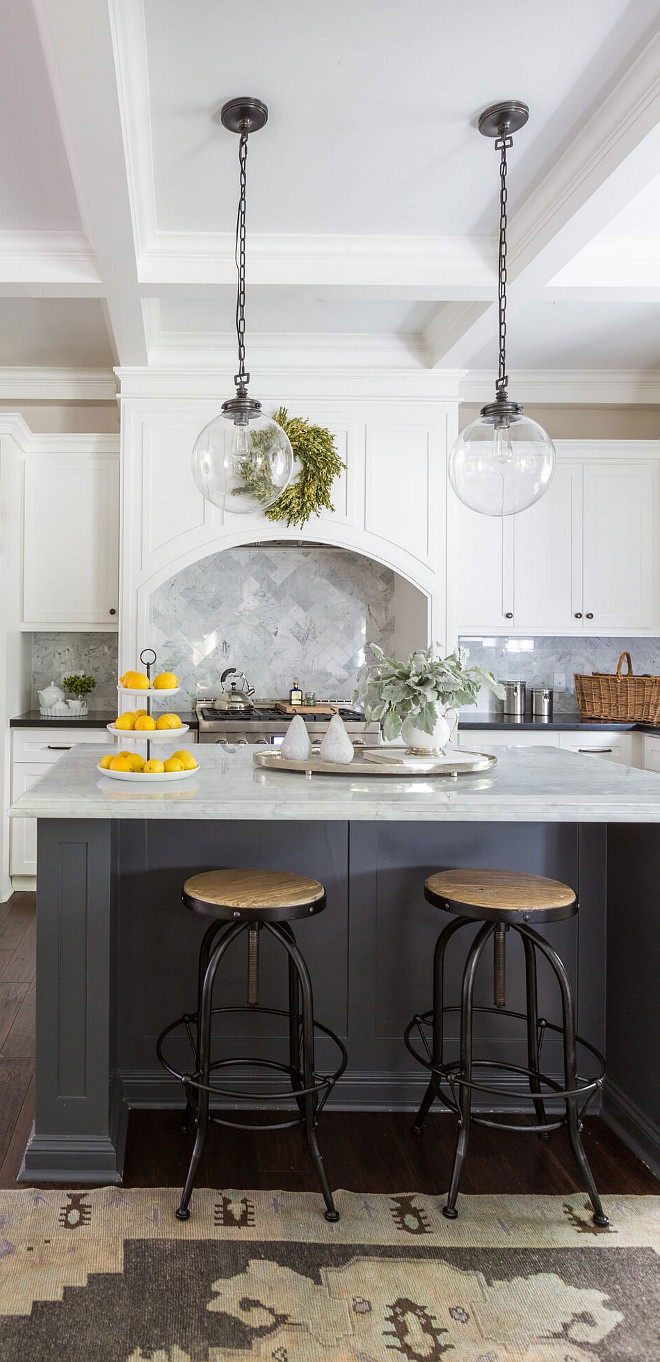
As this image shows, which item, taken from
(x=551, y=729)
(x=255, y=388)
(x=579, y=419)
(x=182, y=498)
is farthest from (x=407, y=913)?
(x=579, y=419)

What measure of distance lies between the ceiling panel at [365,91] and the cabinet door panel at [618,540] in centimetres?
200

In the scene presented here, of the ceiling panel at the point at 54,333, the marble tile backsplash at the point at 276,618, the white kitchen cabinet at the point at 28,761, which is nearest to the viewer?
the ceiling panel at the point at 54,333

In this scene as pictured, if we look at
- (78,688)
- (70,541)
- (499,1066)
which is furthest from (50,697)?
(499,1066)

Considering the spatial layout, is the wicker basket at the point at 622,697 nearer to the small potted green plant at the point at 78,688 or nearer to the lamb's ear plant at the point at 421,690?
the lamb's ear plant at the point at 421,690

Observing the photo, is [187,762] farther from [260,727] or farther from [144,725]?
[260,727]

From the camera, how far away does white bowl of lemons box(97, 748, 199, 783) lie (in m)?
2.24

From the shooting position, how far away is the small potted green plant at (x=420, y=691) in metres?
2.49

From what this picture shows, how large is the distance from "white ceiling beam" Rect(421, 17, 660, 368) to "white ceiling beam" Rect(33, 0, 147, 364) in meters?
1.42

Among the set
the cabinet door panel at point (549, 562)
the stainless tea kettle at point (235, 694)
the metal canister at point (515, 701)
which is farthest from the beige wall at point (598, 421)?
the stainless tea kettle at point (235, 694)

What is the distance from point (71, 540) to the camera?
4691 millimetres

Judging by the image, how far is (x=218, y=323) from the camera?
416cm

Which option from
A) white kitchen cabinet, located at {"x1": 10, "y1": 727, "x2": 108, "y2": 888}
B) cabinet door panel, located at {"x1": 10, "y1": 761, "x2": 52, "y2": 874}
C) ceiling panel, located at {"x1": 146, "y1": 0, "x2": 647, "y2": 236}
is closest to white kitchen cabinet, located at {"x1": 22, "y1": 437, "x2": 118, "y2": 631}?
white kitchen cabinet, located at {"x1": 10, "y1": 727, "x2": 108, "y2": 888}

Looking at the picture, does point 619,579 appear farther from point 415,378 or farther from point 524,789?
point 524,789

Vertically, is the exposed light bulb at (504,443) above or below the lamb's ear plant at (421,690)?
above
